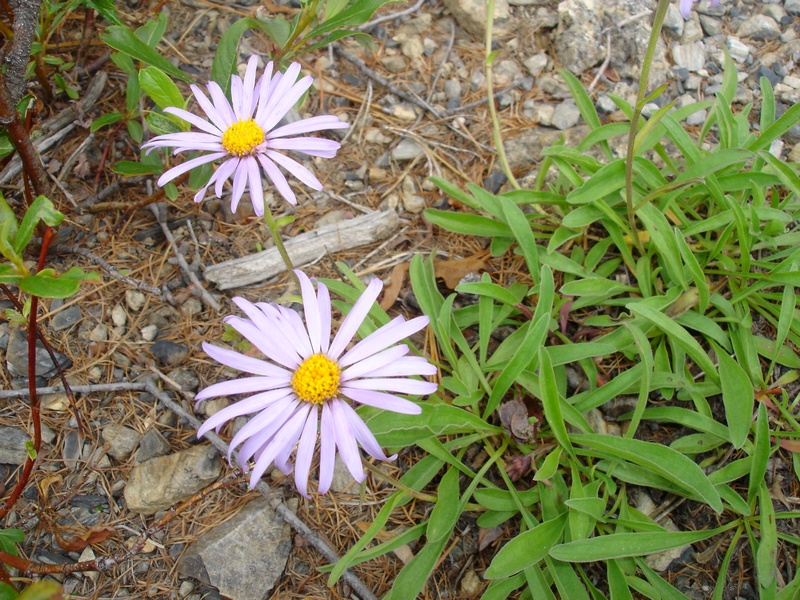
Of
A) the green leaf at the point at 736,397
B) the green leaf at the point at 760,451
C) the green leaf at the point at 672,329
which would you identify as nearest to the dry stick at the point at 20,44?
the green leaf at the point at 672,329

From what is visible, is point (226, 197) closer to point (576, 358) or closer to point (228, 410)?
point (228, 410)

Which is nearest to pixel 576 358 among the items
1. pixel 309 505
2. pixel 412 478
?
pixel 412 478

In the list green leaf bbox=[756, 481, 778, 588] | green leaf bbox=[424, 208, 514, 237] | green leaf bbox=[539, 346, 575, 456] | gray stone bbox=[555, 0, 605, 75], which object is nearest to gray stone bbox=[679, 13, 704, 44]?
gray stone bbox=[555, 0, 605, 75]

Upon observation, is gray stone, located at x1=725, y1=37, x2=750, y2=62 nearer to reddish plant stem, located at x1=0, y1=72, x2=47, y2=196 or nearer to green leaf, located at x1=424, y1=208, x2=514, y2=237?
green leaf, located at x1=424, y1=208, x2=514, y2=237

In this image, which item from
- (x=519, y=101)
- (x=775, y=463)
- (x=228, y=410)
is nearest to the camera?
(x=228, y=410)

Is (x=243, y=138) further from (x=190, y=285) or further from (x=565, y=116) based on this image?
(x=565, y=116)

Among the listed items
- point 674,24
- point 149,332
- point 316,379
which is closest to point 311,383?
point 316,379
